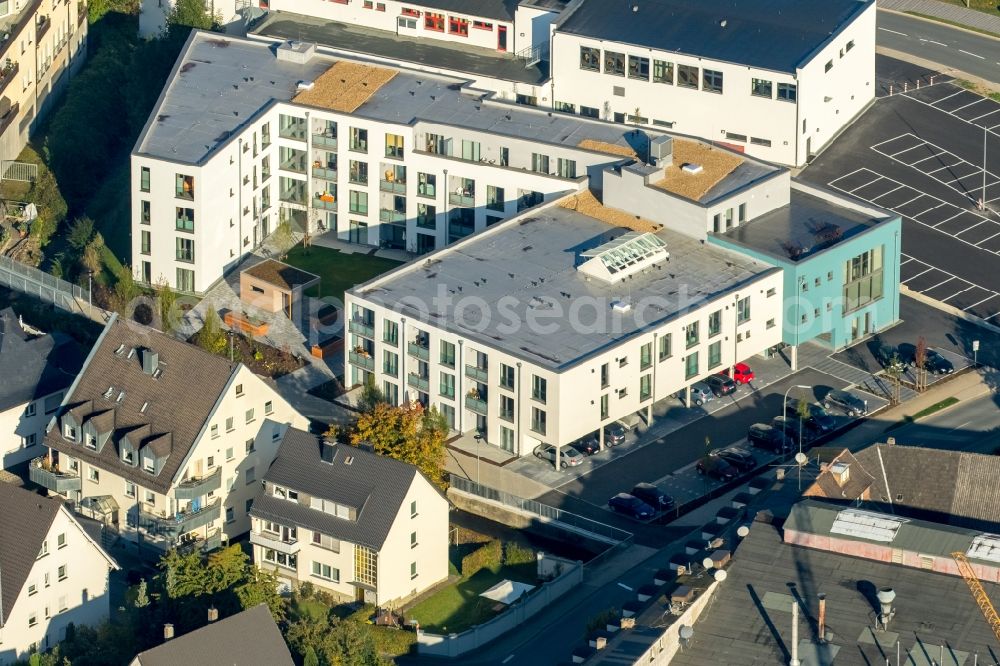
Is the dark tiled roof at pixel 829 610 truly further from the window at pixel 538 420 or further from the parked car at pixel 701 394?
the parked car at pixel 701 394

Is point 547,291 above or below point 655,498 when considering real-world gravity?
above

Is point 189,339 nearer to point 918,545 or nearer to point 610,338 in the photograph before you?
point 610,338

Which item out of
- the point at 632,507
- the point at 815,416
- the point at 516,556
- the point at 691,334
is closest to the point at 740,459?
the point at 815,416

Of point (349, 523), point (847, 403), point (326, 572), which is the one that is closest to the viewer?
point (349, 523)

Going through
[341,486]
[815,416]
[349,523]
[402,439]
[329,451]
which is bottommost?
[815,416]

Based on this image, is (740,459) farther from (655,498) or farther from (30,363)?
(30,363)

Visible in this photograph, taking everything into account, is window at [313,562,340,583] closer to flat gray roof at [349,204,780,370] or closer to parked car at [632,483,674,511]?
flat gray roof at [349,204,780,370]

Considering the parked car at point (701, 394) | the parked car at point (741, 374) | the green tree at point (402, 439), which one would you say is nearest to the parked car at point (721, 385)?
the parked car at point (701, 394)

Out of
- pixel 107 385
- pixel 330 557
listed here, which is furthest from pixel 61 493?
pixel 330 557
